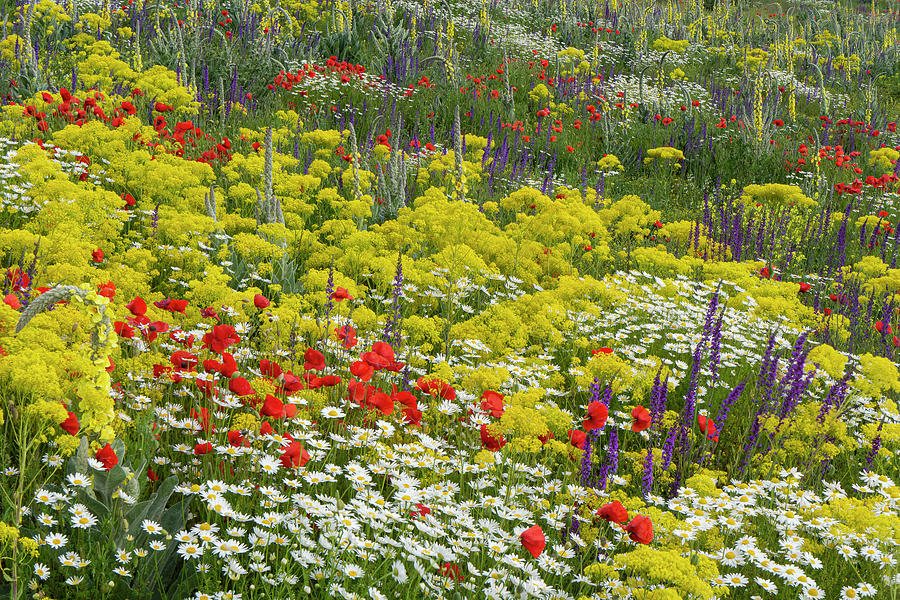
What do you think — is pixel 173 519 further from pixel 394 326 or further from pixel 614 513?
pixel 394 326

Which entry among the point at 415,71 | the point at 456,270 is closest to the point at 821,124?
the point at 415,71

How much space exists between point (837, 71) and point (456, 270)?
16.1 metres

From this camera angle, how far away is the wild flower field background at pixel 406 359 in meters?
2.16

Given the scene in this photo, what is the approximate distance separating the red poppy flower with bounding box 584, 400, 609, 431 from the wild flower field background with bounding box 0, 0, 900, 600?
7 centimetres

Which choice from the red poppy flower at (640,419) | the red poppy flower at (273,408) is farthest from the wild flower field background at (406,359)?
the red poppy flower at (640,419)

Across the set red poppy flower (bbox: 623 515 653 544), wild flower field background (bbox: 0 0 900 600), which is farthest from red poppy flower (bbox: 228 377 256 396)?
red poppy flower (bbox: 623 515 653 544)

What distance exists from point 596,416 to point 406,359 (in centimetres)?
113

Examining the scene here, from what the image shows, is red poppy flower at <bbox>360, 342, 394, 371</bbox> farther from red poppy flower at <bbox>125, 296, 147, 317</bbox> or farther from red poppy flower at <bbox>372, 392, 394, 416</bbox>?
red poppy flower at <bbox>125, 296, 147, 317</bbox>

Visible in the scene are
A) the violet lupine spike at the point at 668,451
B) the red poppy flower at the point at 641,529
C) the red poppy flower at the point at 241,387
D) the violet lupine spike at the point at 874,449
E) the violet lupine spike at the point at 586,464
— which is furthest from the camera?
the violet lupine spike at the point at 874,449

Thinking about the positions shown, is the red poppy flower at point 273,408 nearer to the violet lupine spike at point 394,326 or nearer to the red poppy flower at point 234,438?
the red poppy flower at point 234,438

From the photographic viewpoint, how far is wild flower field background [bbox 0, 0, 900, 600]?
2164 mm

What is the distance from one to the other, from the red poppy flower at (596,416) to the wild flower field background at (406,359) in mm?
72

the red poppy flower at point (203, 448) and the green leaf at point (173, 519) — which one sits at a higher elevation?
the red poppy flower at point (203, 448)

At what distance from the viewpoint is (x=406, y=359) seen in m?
3.56
